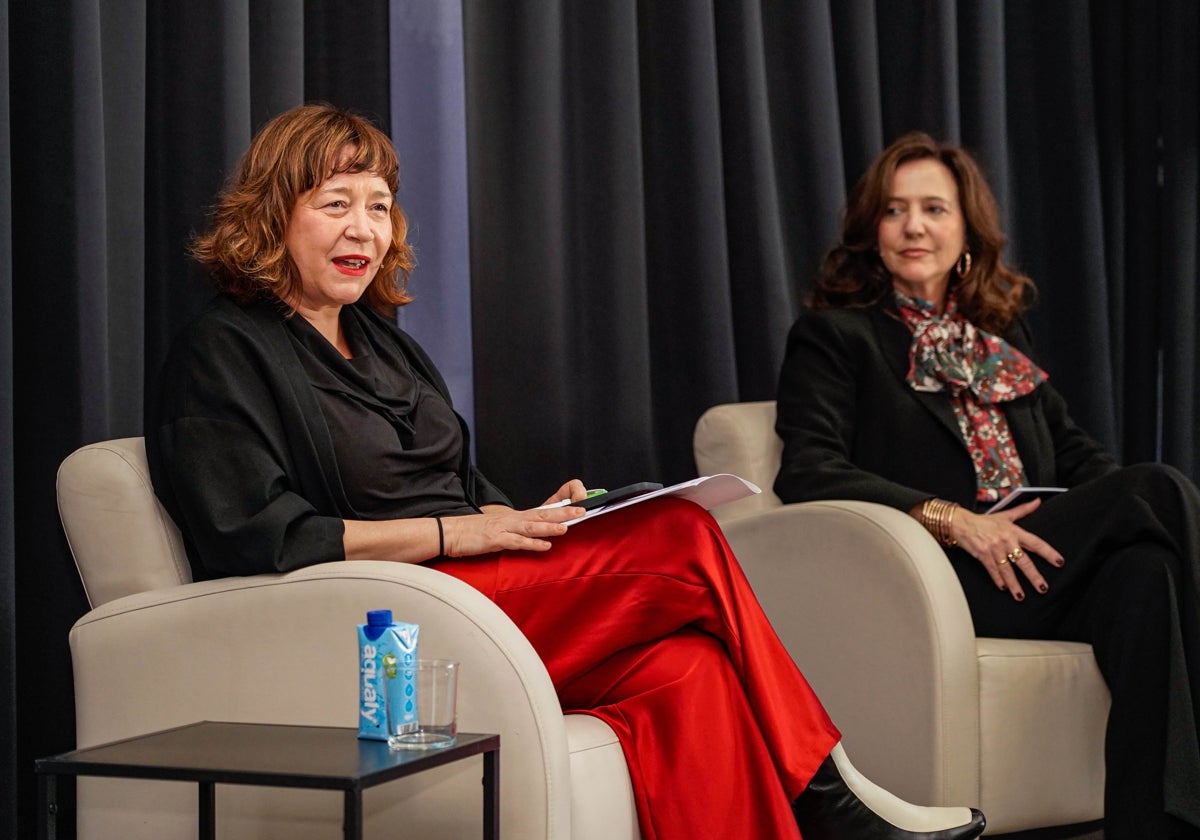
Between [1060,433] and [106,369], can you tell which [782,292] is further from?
[106,369]

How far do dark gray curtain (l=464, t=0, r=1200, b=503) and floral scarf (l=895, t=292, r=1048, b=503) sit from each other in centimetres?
43

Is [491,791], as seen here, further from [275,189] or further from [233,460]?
[275,189]

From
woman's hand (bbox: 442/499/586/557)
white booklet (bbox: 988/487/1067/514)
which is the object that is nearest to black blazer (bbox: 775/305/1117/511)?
white booklet (bbox: 988/487/1067/514)

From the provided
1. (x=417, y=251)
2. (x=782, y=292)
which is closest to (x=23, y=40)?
(x=417, y=251)

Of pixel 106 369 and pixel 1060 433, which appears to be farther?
pixel 1060 433

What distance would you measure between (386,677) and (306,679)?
0.21m

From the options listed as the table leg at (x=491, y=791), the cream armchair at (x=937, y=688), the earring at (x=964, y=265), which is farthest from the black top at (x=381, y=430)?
the earring at (x=964, y=265)

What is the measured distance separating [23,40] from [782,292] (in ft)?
5.37

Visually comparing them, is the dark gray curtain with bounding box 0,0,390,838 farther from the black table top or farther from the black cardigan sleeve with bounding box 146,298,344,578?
the black table top

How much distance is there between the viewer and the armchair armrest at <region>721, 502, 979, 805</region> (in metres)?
2.20

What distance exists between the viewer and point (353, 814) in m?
1.31

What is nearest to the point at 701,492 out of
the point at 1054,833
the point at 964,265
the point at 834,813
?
the point at 834,813

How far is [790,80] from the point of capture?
326 cm

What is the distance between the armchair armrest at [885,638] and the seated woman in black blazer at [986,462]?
7.0 inches
